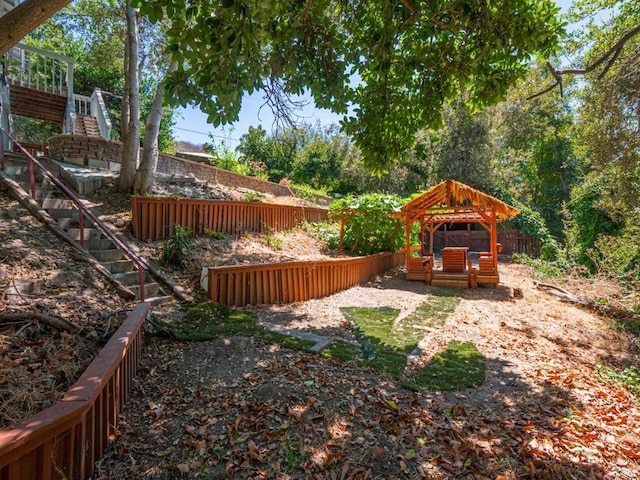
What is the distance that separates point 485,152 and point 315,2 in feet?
57.4

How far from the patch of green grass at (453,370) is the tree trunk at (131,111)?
25.4 feet

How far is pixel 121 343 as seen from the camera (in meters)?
2.49

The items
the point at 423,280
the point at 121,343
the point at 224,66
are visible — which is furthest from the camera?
the point at 423,280

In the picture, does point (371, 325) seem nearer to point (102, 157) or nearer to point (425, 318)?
point (425, 318)

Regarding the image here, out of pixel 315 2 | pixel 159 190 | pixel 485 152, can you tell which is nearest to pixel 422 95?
pixel 315 2

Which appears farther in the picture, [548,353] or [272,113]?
[272,113]

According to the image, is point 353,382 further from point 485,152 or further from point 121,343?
point 485,152

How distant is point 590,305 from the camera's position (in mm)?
8156

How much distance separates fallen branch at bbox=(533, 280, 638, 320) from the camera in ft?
25.0

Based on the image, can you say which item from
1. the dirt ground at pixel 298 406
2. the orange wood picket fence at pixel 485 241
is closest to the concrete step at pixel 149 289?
the dirt ground at pixel 298 406

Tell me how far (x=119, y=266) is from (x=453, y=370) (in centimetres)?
500

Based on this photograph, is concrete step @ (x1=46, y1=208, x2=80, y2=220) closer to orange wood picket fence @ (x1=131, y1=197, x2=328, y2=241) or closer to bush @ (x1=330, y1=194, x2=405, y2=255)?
orange wood picket fence @ (x1=131, y1=197, x2=328, y2=241)

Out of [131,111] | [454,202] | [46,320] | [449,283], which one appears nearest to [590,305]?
[449,283]

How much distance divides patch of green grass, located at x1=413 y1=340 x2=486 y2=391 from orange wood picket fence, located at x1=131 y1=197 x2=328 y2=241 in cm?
550
